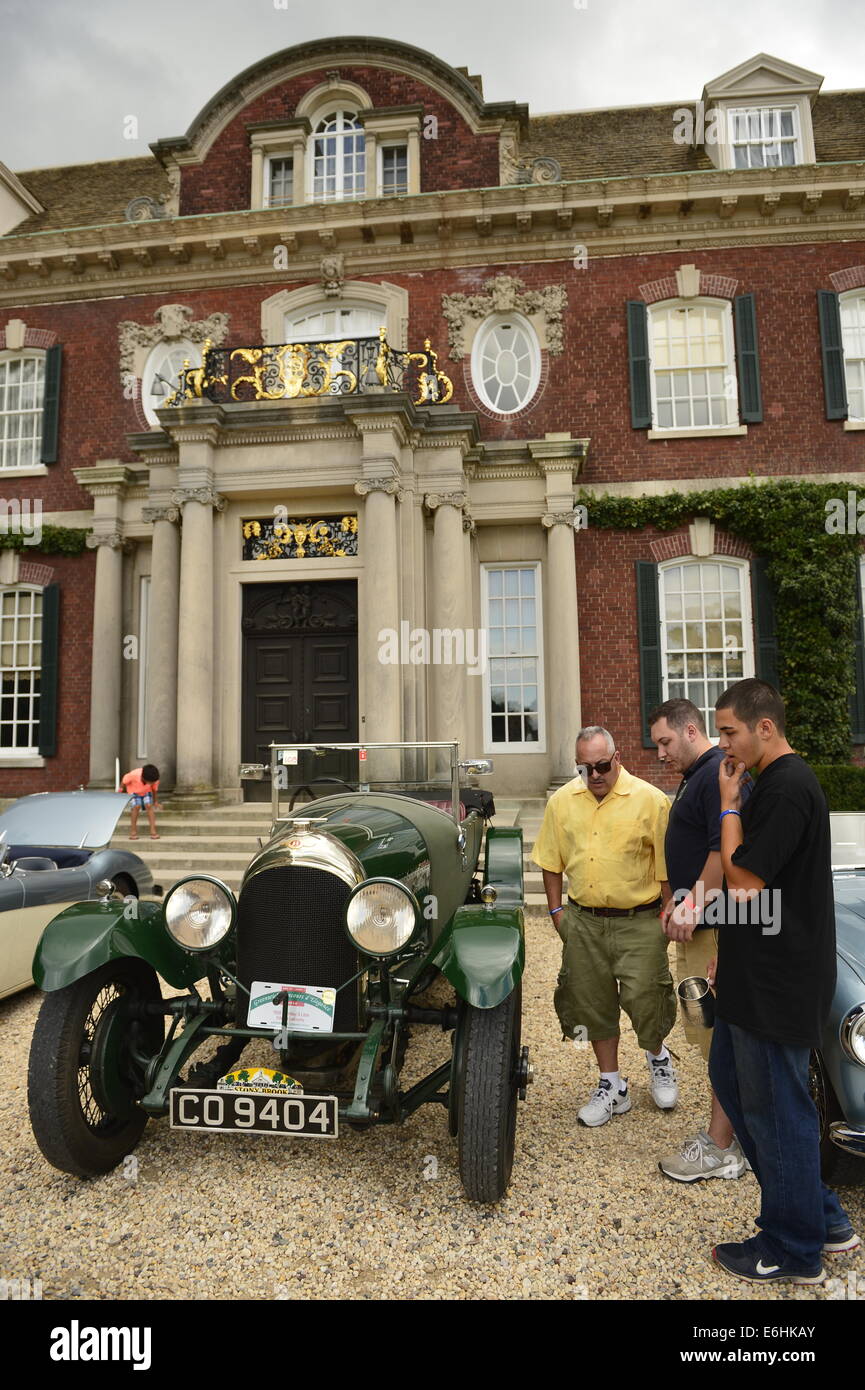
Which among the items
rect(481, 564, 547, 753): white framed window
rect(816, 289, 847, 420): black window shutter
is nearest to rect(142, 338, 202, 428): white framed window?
rect(481, 564, 547, 753): white framed window

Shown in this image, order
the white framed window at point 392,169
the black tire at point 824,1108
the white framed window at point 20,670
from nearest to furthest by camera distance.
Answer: the black tire at point 824,1108 → the white framed window at point 20,670 → the white framed window at point 392,169

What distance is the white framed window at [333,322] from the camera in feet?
42.5

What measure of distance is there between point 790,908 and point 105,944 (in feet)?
8.42

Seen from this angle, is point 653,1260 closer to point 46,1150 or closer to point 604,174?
point 46,1150

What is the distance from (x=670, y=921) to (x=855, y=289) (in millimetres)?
12170

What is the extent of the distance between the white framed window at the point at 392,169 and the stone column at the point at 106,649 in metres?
7.13

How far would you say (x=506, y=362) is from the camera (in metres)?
12.6

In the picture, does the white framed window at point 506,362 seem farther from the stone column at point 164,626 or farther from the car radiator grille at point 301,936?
the car radiator grille at point 301,936

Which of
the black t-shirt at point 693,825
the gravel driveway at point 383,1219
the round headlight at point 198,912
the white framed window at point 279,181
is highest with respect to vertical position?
the white framed window at point 279,181

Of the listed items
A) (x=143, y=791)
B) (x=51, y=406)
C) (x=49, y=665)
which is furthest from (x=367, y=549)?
(x=51, y=406)

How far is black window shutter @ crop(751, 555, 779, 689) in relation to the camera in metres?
11.6

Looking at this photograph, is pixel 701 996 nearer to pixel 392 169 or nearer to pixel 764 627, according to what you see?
pixel 764 627

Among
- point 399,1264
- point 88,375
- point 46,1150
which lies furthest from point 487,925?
point 88,375

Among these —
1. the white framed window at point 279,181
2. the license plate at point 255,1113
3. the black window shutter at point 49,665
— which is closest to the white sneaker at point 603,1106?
the license plate at point 255,1113
